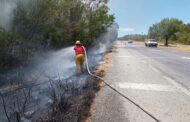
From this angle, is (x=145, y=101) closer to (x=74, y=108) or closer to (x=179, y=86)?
(x=74, y=108)

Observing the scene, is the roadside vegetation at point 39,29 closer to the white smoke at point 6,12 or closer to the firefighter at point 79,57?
the white smoke at point 6,12

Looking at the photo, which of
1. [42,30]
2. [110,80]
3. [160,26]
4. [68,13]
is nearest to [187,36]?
[160,26]

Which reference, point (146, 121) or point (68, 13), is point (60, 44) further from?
point (146, 121)

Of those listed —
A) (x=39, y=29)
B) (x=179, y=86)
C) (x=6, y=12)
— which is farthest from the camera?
(x=39, y=29)

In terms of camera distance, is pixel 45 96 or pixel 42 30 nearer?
pixel 45 96

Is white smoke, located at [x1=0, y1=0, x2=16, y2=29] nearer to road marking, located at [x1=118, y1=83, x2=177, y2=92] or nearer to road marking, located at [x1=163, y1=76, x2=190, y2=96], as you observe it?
road marking, located at [x1=118, y1=83, x2=177, y2=92]

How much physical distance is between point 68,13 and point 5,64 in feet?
37.5

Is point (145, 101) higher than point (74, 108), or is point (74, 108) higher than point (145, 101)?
point (74, 108)

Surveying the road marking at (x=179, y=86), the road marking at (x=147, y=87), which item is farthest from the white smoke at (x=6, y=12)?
the road marking at (x=179, y=86)

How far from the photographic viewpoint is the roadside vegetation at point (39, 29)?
56.8ft

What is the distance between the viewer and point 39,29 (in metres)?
20.4

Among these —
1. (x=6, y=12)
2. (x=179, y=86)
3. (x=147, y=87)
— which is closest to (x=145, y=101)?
(x=147, y=87)

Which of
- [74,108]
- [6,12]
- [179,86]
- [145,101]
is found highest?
[6,12]

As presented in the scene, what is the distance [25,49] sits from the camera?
18.8 metres
